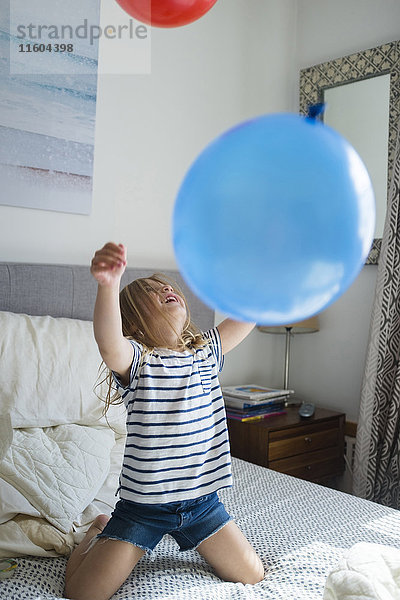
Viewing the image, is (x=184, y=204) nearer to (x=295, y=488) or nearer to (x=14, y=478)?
(x=14, y=478)

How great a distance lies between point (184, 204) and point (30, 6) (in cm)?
179

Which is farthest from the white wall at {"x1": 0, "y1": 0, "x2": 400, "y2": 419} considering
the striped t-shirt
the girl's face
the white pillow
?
the striped t-shirt

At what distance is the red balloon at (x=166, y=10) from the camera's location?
1.21 meters

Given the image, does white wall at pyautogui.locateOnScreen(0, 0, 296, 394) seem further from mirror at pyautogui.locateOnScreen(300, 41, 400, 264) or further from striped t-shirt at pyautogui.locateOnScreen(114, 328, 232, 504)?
striped t-shirt at pyautogui.locateOnScreen(114, 328, 232, 504)

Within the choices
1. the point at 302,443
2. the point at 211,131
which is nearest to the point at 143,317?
the point at 302,443

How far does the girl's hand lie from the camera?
1053 mm

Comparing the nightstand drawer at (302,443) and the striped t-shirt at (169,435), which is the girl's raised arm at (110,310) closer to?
the striped t-shirt at (169,435)

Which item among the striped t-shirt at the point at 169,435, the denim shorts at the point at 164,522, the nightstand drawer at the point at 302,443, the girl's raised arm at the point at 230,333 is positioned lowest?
the nightstand drawer at the point at 302,443

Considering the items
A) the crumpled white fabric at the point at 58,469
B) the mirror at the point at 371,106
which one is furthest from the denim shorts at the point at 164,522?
the mirror at the point at 371,106

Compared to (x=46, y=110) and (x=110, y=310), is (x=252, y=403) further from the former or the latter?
(x=110, y=310)

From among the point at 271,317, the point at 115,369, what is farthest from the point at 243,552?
the point at 271,317

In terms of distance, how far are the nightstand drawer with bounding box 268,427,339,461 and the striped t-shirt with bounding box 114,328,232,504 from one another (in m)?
1.14

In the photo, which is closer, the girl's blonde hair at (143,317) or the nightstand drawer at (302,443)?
the girl's blonde hair at (143,317)

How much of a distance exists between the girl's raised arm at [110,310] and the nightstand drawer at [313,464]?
1414 mm
